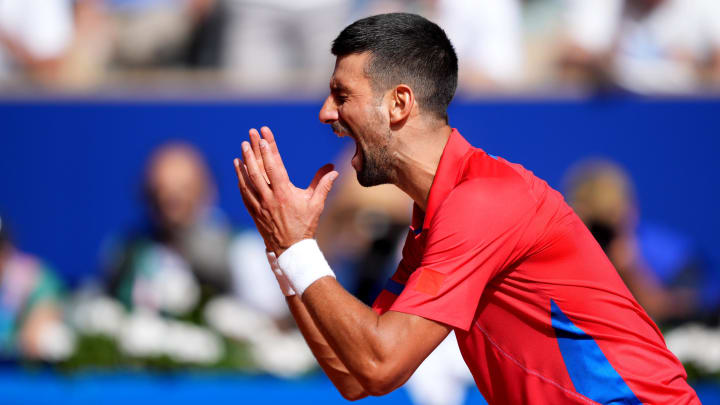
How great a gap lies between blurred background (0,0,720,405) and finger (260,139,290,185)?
3617 mm

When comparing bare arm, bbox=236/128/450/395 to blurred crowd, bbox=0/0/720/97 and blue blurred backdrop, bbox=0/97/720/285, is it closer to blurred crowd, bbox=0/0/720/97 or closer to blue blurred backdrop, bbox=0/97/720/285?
blue blurred backdrop, bbox=0/97/720/285

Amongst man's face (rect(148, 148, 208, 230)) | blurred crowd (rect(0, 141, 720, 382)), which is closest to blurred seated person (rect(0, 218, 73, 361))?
blurred crowd (rect(0, 141, 720, 382))

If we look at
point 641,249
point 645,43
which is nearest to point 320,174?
point 641,249

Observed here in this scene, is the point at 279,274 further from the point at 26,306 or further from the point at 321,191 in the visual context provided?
the point at 26,306

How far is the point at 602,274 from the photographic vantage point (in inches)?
95.7

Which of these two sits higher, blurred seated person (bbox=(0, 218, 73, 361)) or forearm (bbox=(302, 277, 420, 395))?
blurred seated person (bbox=(0, 218, 73, 361))

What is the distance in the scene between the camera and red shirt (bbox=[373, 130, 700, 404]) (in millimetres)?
2250

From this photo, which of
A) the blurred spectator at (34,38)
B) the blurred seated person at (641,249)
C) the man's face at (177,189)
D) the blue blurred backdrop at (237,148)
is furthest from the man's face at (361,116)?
the blurred spectator at (34,38)

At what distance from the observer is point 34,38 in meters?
7.48

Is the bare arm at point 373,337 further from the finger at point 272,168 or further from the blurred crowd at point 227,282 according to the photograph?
the blurred crowd at point 227,282

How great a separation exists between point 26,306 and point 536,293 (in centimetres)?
422

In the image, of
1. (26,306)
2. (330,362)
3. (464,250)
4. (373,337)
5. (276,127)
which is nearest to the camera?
(373,337)

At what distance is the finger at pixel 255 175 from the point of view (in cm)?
231

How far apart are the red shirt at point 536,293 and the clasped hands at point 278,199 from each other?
30 centimetres
